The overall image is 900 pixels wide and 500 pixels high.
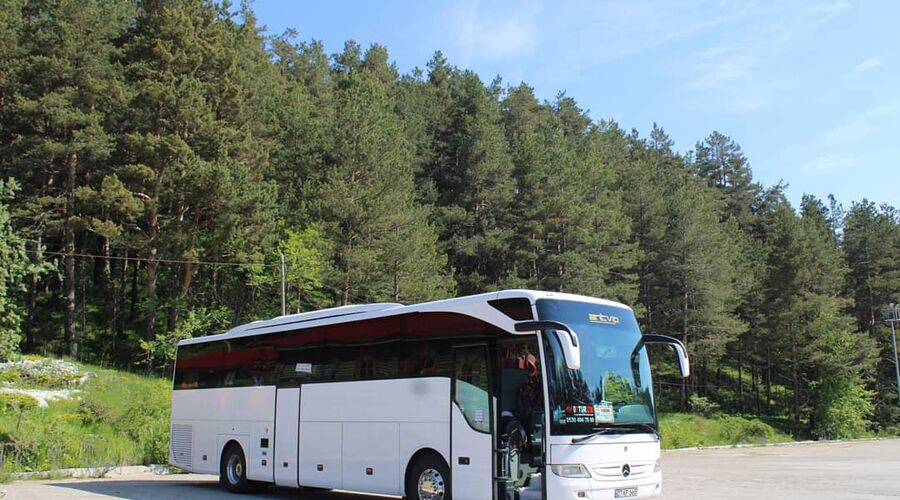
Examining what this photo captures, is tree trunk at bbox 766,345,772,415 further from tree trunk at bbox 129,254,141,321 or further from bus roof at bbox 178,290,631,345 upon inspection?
bus roof at bbox 178,290,631,345

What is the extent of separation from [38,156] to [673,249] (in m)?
47.1

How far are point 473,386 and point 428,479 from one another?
1.79 meters

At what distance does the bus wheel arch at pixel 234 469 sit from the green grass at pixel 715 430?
33.2 metres

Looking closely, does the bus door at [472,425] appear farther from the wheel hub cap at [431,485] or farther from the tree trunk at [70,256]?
the tree trunk at [70,256]

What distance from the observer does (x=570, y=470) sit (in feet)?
33.0

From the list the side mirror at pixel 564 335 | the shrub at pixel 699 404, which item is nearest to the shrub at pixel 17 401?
the side mirror at pixel 564 335

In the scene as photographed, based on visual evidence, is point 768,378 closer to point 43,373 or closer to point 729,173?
point 729,173

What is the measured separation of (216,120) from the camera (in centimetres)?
4250

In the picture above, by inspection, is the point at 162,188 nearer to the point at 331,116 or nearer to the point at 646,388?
the point at 331,116

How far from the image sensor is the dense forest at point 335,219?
3997 cm

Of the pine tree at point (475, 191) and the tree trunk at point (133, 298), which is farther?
the pine tree at point (475, 191)

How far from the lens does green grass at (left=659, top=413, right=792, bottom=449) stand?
155 ft

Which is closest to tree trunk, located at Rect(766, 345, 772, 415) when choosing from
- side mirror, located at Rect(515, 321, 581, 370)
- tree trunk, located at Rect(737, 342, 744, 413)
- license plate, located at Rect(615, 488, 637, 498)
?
tree trunk, located at Rect(737, 342, 744, 413)

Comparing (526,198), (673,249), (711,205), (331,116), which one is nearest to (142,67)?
(331,116)
